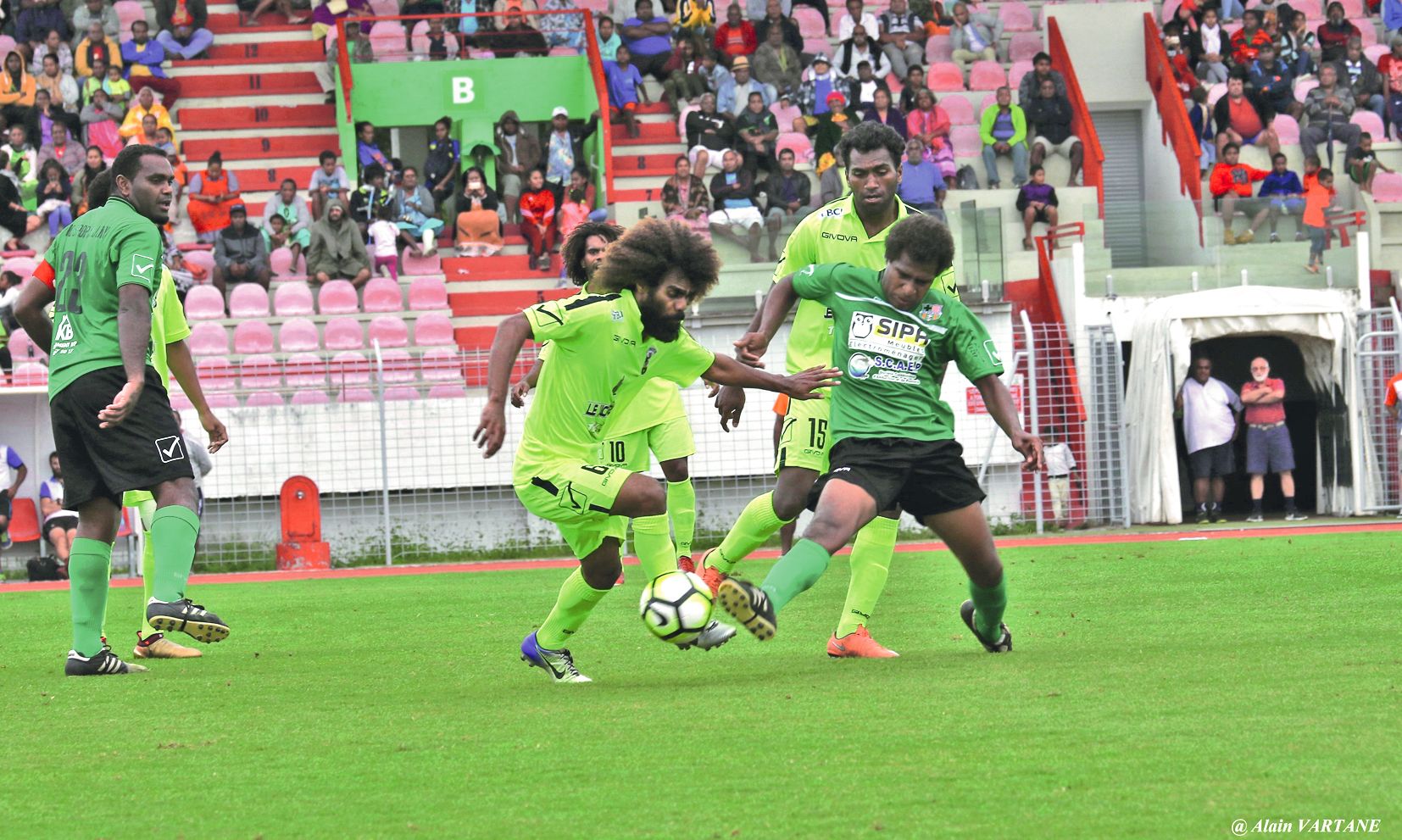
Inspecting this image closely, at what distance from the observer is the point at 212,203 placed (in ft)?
69.9

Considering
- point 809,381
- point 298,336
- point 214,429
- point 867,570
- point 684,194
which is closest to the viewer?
point 809,381

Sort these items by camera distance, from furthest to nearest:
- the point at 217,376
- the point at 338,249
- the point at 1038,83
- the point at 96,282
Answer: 1. the point at 1038,83
2. the point at 338,249
3. the point at 217,376
4. the point at 96,282

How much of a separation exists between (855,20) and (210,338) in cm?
1053

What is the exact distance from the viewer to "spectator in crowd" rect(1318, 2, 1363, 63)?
2467 centimetres

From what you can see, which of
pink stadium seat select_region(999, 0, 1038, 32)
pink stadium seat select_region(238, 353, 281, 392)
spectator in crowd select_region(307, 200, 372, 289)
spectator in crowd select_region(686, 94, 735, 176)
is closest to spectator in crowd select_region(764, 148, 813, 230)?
spectator in crowd select_region(686, 94, 735, 176)

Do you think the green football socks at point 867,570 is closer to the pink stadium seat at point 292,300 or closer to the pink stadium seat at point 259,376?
the pink stadium seat at point 259,376

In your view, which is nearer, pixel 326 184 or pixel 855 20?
pixel 326 184

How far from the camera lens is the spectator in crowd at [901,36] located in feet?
79.0

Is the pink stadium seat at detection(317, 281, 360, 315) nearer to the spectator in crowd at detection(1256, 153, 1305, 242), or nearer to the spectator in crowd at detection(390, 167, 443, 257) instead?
the spectator in crowd at detection(390, 167, 443, 257)

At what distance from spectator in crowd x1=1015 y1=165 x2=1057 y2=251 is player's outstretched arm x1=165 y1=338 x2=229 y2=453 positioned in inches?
522

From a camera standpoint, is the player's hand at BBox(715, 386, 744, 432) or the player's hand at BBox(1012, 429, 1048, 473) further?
the player's hand at BBox(715, 386, 744, 432)

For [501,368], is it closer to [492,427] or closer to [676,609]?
[492,427]

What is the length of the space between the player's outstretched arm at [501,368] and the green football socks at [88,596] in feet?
6.83

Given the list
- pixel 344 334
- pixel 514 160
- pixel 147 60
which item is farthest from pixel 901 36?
pixel 147 60
